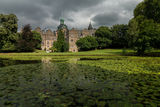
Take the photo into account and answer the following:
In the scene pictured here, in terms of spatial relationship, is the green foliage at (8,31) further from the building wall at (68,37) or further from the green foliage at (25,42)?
the building wall at (68,37)

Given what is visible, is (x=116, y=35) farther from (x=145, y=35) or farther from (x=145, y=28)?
(x=145, y=35)

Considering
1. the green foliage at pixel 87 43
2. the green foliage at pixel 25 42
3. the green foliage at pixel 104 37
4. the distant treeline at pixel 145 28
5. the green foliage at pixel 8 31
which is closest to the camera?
the distant treeline at pixel 145 28

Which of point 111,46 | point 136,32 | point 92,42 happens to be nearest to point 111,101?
point 136,32

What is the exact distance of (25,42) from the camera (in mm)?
49281

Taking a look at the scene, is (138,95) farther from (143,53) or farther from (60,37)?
(60,37)

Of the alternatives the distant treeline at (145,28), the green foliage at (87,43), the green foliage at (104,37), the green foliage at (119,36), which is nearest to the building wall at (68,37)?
the green foliage at (87,43)

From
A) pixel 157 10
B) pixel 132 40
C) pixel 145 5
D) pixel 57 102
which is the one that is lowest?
pixel 57 102

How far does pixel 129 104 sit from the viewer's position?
389 centimetres

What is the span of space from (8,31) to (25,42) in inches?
379

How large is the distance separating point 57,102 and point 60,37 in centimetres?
5406

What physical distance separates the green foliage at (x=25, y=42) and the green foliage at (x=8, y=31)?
10.8ft

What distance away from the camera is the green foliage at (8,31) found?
4899cm

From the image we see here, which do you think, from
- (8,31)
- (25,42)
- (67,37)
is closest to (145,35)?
(25,42)

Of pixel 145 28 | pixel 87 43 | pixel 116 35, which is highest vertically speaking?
pixel 116 35
